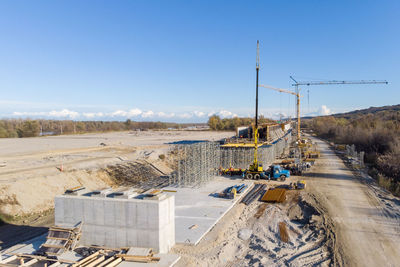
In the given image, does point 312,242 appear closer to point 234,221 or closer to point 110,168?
point 234,221

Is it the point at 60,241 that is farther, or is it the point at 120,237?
the point at 120,237

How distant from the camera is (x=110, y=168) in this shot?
105 ft

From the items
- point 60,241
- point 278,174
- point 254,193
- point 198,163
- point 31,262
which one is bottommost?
point 31,262

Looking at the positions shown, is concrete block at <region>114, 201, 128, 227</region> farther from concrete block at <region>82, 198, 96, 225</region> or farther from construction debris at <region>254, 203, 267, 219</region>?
construction debris at <region>254, 203, 267, 219</region>

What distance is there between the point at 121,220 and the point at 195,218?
5800 mm

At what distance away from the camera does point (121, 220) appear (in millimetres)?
13461

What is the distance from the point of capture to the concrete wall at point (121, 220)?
1304cm

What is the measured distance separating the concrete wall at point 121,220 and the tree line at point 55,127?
261 ft

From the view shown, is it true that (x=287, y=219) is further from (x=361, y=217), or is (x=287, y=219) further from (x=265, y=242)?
(x=361, y=217)

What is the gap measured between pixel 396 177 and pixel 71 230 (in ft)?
106

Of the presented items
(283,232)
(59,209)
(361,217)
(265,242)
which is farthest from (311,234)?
(59,209)

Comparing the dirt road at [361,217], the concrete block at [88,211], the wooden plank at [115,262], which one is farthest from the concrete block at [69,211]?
the dirt road at [361,217]

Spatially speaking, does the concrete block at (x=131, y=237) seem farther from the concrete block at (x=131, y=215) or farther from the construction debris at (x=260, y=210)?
the construction debris at (x=260, y=210)

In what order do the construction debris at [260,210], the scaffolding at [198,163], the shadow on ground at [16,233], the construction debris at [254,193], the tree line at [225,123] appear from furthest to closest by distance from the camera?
the tree line at [225,123] → the scaffolding at [198,163] → the construction debris at [254,193] → the construction debris at [260,210] → the shadow on ground at [16,233]
